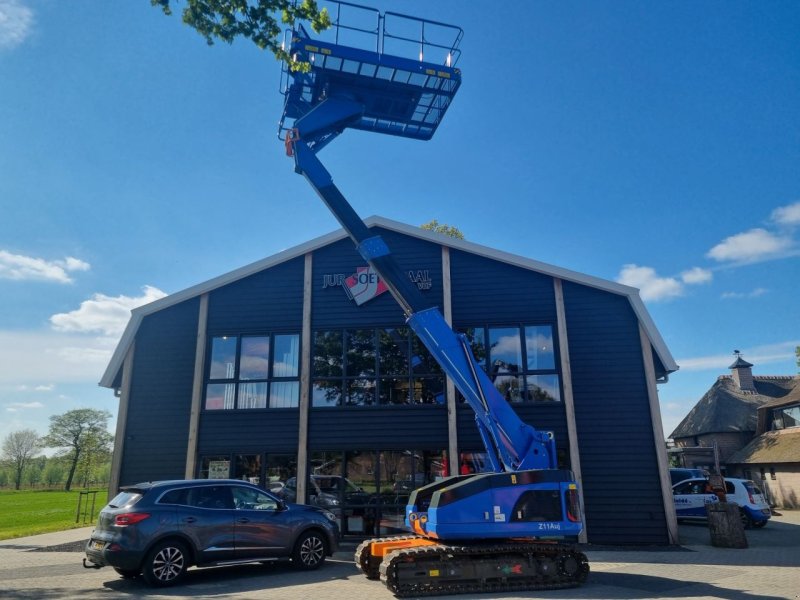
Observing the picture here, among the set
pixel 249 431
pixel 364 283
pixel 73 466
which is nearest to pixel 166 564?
pixel 249 431

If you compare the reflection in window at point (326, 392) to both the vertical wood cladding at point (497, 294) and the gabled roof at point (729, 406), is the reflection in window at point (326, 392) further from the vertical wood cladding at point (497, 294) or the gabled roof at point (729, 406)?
the gabled roof at point (729, 406)

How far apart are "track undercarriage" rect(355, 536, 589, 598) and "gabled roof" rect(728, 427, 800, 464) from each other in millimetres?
21456

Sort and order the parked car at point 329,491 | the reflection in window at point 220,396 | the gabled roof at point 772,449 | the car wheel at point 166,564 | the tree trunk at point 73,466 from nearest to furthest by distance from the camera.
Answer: the car wheel at point 166,564
the parked car at point 329,491
the reflection in window at point 220,396
the gabled roof at point 772,449
the tree trunk at point 73,466

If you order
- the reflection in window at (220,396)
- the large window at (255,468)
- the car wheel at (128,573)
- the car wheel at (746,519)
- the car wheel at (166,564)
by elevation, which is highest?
the reflection in window at (220,396)

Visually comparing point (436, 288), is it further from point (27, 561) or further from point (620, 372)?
point (27, 561)

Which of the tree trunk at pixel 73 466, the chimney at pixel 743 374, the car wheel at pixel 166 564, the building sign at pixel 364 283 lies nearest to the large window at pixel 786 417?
the chimney at pixel 743 374

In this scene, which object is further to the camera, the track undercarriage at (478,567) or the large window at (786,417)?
the large window at (786,417)

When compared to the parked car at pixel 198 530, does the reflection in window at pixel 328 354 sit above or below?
above

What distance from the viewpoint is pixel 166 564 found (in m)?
7.70

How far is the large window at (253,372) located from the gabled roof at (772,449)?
22428 millimetres

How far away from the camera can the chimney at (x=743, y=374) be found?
33688 mm

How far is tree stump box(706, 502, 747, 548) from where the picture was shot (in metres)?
11.4

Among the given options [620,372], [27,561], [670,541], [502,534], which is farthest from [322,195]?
[670,541]

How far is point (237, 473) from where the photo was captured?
12859mm
